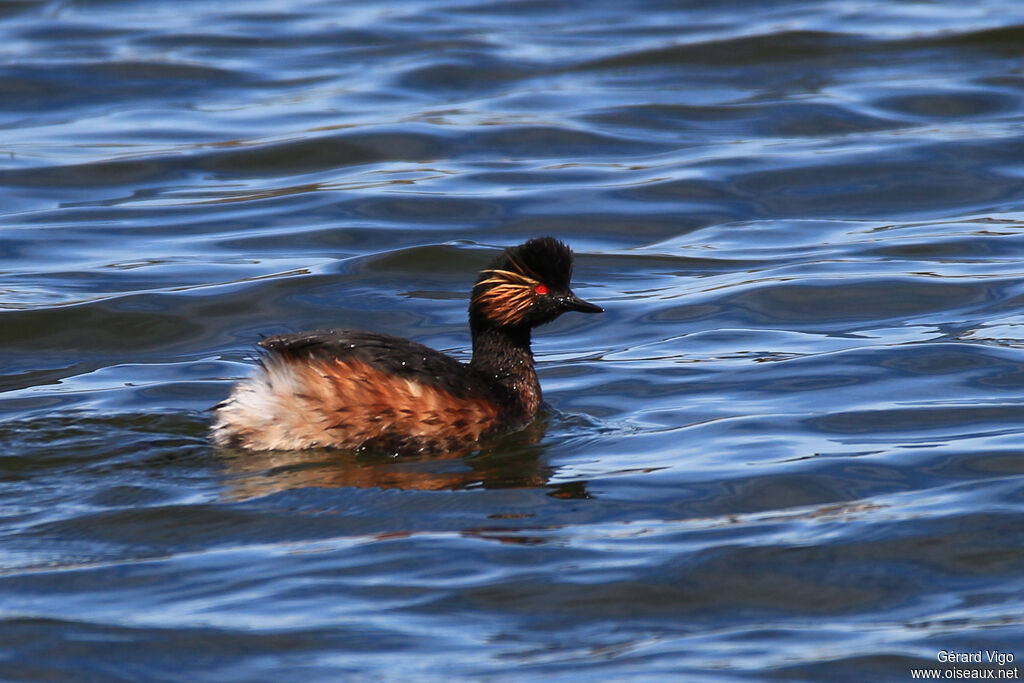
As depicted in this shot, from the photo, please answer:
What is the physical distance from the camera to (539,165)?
14.8 m

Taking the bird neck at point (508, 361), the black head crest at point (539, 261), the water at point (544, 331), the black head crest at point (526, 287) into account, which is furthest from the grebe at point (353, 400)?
the black head crest at point (539, 261)

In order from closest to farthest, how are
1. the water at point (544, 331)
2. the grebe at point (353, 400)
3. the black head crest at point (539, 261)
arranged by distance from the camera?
the water at point (544, 331) < the grebe at point (353, 400) < the black head crest at point (539, 261)

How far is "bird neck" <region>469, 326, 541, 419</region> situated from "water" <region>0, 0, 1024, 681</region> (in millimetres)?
232

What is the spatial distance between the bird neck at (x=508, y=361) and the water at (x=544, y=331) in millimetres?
232

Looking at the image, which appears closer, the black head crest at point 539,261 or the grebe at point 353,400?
the grebe at point 353,400

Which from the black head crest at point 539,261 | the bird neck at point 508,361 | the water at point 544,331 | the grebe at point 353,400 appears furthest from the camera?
the bird neck at point 508,361

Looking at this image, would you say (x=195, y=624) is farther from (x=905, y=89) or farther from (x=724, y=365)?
(x=905, y=89)

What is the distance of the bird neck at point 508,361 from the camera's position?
8188 millimetres

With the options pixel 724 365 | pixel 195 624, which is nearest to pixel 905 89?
pixel 724 365

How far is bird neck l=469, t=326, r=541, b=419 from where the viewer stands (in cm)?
819

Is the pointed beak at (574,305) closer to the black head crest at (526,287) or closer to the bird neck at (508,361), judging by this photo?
the black head crest at (526,287)

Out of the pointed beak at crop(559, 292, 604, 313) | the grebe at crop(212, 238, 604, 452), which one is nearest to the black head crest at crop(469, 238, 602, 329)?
the pointed beak at crop(559, 292, 604, 313)

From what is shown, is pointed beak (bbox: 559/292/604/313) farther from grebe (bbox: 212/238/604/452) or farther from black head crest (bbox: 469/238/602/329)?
grebe (bbox: 212/238/604/452)

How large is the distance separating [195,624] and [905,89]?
1315 centimetres
